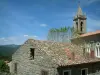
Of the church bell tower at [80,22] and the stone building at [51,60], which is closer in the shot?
the stone building at [51,60]

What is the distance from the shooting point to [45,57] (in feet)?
63.5

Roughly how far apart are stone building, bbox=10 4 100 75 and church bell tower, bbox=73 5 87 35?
6659 millimetres

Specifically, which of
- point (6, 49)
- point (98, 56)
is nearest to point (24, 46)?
point (98, 56)

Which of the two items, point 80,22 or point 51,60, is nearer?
point 51,60

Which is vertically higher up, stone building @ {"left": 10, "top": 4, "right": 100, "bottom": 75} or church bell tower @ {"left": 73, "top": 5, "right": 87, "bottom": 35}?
church bell tower @ {"left": 73, "top": 5, "right": 87, "bottom": 35}

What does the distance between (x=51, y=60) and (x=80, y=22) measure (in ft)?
50.8

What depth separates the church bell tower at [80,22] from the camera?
31734 mm

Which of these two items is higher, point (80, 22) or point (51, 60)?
point (80, 22)

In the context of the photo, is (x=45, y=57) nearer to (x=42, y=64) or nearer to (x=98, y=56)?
(x=42, y=64)

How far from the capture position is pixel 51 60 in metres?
18.4

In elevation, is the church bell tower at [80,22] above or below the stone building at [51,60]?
above

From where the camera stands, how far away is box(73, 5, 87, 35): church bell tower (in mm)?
31734

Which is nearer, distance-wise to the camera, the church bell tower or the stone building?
the stone building

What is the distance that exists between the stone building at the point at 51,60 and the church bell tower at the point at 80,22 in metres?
6.66
